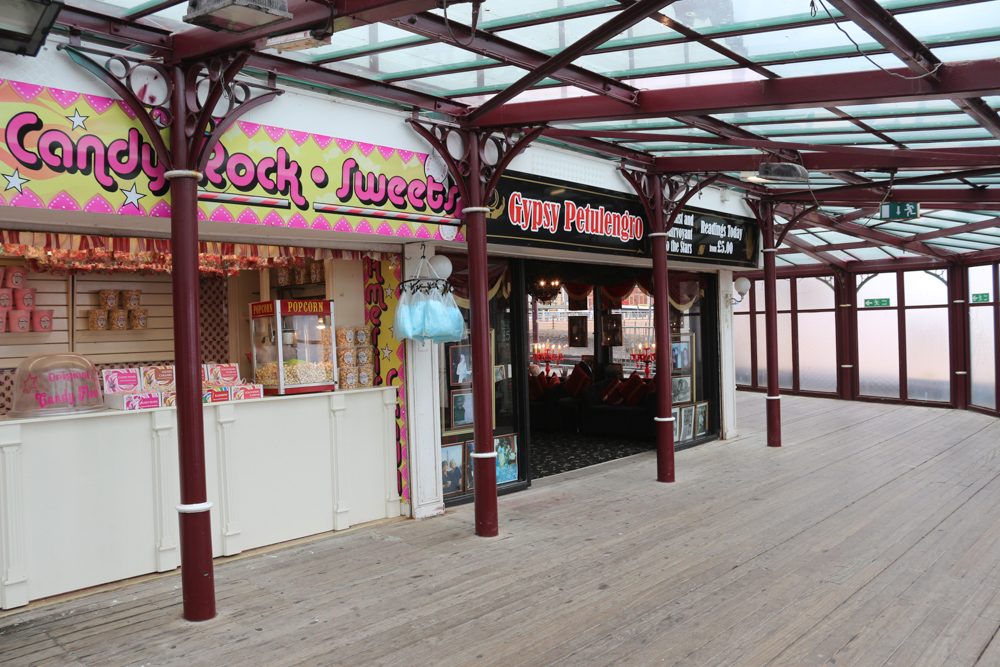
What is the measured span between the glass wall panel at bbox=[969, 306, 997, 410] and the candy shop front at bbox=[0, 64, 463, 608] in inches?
440

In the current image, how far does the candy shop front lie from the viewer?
4199 millimetres

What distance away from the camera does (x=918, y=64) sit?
4238 millimetres

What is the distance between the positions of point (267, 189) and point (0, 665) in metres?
3.05

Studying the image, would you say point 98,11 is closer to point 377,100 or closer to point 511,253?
point 377,100

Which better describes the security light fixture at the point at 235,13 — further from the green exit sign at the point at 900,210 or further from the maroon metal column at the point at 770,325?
the maroon metal column at the point at 770,325

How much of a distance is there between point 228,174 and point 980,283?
43.1 feet

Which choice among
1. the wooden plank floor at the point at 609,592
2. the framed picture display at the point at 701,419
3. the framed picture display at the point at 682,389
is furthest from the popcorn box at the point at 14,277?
the framed picture display at the point at 701,419

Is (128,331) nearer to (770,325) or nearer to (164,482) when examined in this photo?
(164,482)

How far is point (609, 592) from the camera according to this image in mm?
4551

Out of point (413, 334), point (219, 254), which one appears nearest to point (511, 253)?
point (413, 334)

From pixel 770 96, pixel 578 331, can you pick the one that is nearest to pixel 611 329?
pixel 578 331

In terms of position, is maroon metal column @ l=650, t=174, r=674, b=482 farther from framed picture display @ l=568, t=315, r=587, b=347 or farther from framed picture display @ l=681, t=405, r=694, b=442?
framed picture display @ l=568, t=315, r=587, b=347

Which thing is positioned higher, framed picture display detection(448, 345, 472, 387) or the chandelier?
the chandelier

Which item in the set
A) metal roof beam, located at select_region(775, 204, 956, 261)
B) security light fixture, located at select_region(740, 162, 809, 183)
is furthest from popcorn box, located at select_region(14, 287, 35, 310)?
metal roof beam, located at select_region(775, 204, 956, 261)
